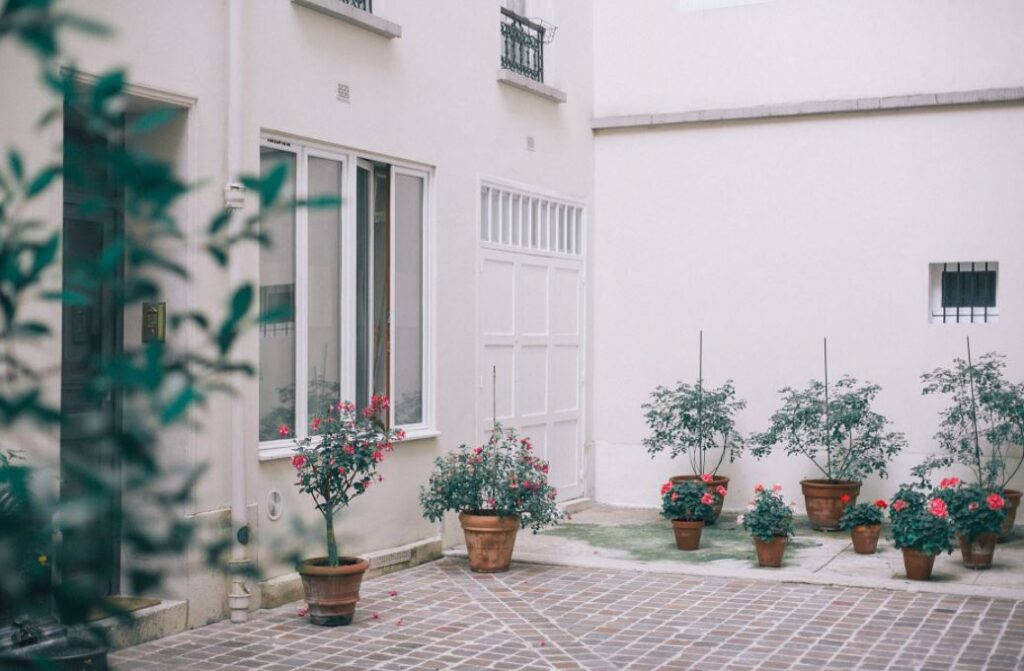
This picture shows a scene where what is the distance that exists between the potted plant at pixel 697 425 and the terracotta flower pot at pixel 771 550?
2.00 meters

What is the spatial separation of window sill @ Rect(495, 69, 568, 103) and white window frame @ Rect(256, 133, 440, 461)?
1.42 m

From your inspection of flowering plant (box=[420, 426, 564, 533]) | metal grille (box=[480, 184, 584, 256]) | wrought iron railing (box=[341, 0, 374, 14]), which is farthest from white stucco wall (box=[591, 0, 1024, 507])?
wrought iron railing (box=[341, 0, 374, 14])

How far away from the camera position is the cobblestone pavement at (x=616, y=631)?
20.7 feet

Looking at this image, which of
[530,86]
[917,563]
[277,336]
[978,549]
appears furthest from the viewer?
[530,86]

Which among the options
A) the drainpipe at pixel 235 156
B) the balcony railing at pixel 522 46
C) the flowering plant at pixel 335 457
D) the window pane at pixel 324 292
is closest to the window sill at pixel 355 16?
the drainpipe at pixel 235 156

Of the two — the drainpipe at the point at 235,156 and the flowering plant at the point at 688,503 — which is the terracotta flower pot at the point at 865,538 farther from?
the drainpipe at the point at 235,156

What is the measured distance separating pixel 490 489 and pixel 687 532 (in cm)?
177

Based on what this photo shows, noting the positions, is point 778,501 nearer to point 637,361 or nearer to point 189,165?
point 637,361

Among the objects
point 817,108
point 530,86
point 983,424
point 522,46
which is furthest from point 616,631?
point 817,108

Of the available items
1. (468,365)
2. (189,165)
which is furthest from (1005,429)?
(189,165)

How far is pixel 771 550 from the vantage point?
879cm

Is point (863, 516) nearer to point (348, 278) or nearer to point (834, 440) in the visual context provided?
point (834, 440)

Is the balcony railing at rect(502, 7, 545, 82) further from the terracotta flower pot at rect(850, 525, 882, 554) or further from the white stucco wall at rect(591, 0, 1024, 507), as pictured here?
the terracotta flower pot at rect(850, 525, 882, 554)

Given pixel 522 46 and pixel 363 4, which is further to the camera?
pixel 522 46
